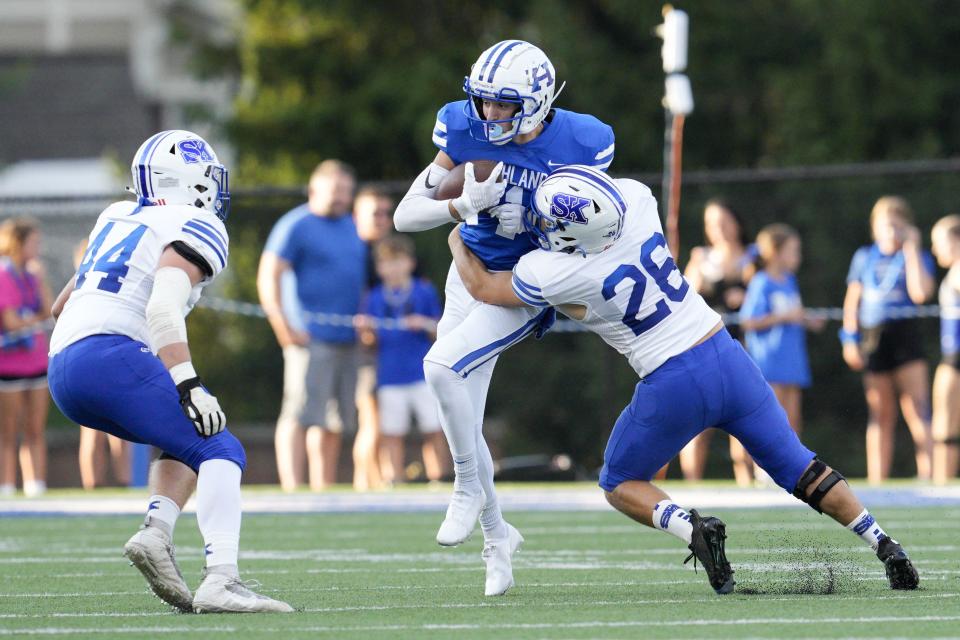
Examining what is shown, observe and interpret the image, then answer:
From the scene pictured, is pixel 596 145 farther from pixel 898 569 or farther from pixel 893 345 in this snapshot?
pixel 893 345

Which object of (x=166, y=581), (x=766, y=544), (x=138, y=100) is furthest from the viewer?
(x=138, y=100)

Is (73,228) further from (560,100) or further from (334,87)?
(334,87)

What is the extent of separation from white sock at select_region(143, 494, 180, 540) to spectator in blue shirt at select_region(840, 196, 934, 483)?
6243 mm

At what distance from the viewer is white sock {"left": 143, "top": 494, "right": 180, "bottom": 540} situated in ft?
17.6

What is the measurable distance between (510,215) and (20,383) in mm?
5989

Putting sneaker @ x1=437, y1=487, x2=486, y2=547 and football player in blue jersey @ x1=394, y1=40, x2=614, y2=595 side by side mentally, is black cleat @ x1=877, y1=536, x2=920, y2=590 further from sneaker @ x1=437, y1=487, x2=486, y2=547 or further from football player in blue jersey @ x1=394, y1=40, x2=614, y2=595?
sneaker @ x1=437, y1=487, x2=486, y2=547

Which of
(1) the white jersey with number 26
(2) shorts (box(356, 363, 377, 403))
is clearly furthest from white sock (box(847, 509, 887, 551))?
(2) shorts (box(356, 363, 377, 403))

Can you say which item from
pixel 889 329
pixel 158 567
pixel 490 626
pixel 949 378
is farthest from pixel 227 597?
pixel 889 329

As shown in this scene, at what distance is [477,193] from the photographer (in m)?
5.84

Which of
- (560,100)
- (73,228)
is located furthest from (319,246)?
(560,100)

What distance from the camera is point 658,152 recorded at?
16.3m

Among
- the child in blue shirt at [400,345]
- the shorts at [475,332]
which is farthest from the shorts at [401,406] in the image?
the shorts at [475,332]

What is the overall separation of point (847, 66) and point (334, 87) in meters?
5.73

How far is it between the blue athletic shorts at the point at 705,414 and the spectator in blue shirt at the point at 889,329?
5.17 meters
